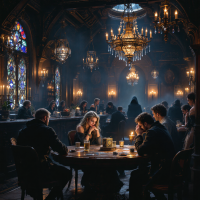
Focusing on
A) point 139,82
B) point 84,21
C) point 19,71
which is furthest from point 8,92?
point 139,82

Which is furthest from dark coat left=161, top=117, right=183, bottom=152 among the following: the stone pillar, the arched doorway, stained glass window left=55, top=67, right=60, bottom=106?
the arched doorway

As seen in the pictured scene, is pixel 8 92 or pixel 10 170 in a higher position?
pixel 8 92

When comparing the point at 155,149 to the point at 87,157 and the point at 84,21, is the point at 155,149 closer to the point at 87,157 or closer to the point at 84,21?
the point at 87,157

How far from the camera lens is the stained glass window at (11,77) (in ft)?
29.8

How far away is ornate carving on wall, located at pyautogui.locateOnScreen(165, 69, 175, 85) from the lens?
14903 millimetres

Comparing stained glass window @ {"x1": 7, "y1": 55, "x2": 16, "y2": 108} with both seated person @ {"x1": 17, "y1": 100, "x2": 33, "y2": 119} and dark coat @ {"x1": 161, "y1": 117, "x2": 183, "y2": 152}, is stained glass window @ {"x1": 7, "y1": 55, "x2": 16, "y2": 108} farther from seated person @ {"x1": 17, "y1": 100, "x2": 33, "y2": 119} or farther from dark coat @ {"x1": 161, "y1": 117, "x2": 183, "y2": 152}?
dark coat @ {"x1": 161, "y1": 117, "x2": 183, "y2": 152}

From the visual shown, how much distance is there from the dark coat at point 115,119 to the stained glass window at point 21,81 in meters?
3.97

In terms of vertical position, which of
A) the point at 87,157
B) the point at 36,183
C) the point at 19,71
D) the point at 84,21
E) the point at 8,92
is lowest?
the point at 36,183

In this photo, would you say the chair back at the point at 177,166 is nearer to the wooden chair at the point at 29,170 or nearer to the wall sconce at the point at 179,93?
the wooden chair at the point at 29,170

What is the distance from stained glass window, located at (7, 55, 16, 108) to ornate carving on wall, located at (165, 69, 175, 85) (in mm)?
9296

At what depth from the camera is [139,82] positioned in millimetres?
15594

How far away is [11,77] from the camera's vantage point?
30.3 ft

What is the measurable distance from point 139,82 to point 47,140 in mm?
12987

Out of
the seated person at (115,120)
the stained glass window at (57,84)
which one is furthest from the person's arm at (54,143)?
the stained glass window at (57,84)
